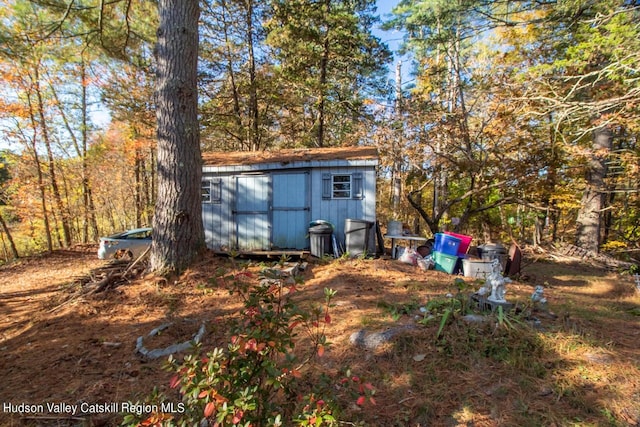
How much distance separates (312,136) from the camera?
13039 mm

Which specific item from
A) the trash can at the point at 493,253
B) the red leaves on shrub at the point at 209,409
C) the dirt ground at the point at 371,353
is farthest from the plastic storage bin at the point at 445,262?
the red leaves on shrub at the point at 209,409

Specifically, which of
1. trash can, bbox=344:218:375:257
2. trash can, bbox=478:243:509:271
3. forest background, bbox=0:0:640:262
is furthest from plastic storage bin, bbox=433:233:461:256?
forest background, bbox=0:0:640:262

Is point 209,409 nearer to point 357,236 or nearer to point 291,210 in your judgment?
point 357,236

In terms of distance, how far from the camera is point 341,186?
735cm

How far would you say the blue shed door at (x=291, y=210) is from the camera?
7.48 meters

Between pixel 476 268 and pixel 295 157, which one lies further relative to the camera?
pixel 295 157

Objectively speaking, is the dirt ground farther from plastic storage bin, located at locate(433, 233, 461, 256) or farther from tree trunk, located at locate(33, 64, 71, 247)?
tree trunk, located at locate(33, 64, 71, 247)

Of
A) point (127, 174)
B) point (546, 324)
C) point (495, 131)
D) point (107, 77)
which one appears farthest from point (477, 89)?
point (127, 174)

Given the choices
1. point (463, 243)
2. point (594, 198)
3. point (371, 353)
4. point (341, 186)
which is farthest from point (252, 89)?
point (594, 198)

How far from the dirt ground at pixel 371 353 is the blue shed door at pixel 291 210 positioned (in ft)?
7.17

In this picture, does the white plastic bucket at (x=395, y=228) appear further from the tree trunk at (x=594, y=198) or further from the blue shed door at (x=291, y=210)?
the tree trunk at (x=594, y=198)

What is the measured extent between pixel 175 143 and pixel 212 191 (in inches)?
128

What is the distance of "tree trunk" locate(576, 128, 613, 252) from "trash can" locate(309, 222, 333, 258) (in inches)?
296

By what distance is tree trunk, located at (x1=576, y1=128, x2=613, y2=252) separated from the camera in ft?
26.0
